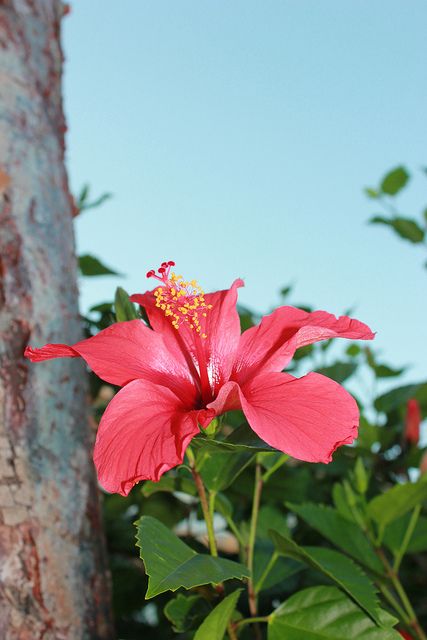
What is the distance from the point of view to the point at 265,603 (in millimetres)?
1392

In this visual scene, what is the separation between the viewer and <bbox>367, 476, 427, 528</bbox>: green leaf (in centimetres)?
110

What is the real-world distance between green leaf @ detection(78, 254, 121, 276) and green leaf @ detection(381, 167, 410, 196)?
116 cm

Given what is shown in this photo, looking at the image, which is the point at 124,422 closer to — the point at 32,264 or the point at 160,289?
the point at 160,289

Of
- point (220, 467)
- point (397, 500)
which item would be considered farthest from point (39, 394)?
point (397, 500)

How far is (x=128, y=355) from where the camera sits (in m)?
0.79

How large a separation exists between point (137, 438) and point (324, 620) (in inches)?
15.1

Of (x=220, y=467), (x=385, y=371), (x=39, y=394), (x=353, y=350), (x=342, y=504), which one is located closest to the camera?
(x=220, y=467)

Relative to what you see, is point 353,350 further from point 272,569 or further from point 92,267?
point 272,569

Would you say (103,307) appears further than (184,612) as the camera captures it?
Yes

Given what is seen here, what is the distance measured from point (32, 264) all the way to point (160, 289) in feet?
1.46

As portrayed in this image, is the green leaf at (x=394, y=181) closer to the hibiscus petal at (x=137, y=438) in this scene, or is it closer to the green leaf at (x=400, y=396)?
the green leaf at (x=400, y=396)

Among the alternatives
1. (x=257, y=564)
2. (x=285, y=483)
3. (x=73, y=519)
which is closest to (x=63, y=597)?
(x=73, y=519)

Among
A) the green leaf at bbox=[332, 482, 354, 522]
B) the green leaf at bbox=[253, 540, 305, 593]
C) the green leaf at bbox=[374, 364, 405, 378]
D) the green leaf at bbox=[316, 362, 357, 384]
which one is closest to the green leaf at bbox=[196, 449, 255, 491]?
the green leaf at bbox=[253, 540, 305, 593]

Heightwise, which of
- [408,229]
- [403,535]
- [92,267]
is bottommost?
[403,535]
